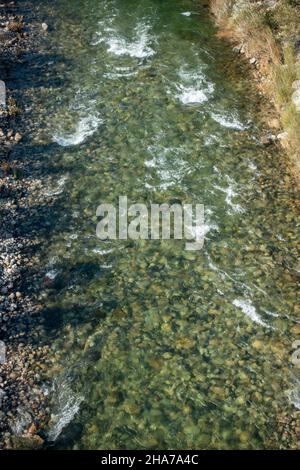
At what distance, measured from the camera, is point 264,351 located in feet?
30.4

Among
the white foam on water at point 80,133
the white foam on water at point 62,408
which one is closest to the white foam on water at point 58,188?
the white foam on water at point 80,133

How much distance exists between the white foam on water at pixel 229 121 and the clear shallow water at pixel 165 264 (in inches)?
2.3

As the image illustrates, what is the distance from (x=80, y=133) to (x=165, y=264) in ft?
18.1

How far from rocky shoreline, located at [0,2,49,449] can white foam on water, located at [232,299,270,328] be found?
3892 millimetres

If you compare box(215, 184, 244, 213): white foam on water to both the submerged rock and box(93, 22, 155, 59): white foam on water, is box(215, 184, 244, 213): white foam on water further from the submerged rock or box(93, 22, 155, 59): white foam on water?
box(93, 22, 155, 59): white foam on water

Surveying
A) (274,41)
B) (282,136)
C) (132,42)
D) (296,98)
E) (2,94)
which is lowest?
(2,94)

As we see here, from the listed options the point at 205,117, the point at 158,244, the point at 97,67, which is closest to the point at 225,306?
the point at 158,244

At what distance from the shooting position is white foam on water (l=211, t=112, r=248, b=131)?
14.4 m

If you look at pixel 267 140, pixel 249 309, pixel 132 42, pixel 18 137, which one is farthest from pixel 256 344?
pixel 132 42

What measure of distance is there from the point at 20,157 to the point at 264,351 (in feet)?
27.2

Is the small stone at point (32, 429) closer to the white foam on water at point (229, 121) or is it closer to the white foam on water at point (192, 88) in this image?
the white foam on water at point (229, 121)

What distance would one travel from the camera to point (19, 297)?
1017 cm

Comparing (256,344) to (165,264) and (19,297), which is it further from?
(19,297)
